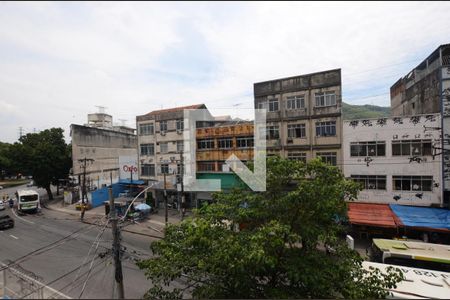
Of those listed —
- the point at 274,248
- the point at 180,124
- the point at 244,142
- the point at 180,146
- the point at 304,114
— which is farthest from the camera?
the point at 180,146

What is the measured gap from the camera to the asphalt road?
12609mm

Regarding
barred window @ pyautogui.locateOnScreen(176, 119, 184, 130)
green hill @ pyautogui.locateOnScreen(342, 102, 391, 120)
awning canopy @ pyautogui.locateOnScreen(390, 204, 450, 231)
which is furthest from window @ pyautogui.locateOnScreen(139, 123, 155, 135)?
awning canopy @ pyautogui.locateOnScreen(390, 204, 450, 231)

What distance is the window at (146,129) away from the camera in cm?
3243

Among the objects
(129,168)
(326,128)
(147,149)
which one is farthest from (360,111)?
(129,168)

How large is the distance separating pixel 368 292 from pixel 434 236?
564 inches

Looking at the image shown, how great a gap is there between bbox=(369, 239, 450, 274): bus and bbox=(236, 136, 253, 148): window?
14.2m

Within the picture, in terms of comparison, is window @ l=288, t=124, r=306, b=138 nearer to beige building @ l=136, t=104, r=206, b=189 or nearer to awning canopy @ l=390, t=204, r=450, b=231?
awning canopy @ l=390, t=204, r=450, b=231

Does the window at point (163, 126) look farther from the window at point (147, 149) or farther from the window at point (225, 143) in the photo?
the window at point (225, 143)

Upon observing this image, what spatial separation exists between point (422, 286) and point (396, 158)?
38.9ft

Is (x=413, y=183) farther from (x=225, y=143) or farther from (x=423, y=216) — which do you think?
(x=225, y=143)

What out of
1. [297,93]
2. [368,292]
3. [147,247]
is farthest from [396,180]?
[147,247]

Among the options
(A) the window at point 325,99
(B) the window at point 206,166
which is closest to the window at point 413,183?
(A) the window at point 325,99

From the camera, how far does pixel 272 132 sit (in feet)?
81.9

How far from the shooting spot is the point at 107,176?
41438 millimetres
